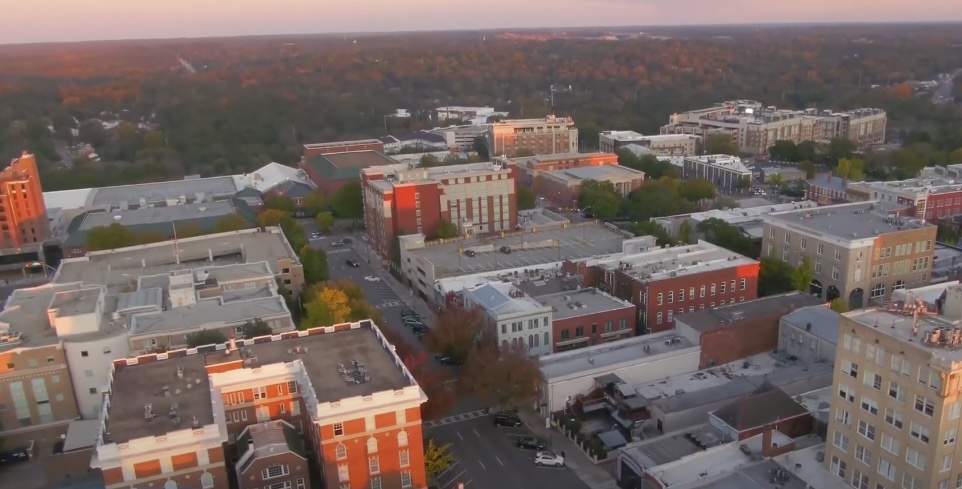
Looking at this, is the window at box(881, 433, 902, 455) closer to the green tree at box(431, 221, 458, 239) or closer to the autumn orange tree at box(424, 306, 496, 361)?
A: the autumn orange tree at box(424, 306, 496, 361)

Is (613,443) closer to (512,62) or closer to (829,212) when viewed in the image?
(829,212)

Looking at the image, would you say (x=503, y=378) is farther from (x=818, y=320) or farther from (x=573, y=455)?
(x=818, y=320)

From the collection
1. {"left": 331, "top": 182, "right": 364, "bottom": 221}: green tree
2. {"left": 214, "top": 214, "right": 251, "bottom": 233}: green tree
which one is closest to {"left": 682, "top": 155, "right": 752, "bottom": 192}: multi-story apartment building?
{"left": 331, "top": 182, "right": 364, "bottom": 221}: green tree

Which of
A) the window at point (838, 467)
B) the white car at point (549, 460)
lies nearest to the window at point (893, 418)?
the window at point (838, 467)

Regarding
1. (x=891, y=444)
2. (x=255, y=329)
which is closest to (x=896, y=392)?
(x=891, y=444)

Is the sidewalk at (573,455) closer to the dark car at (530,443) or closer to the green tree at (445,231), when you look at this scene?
the dark car at (530,443)

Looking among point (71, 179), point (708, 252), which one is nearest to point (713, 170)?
point (708, 252)
